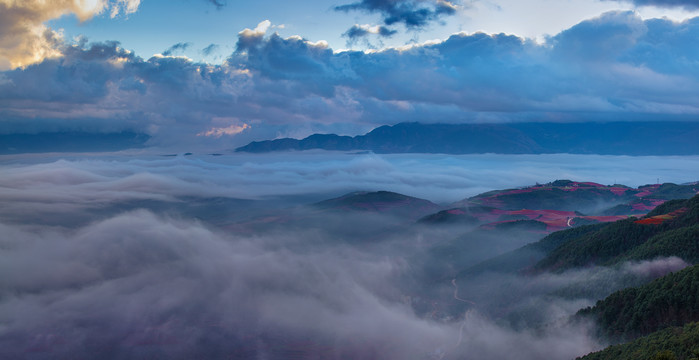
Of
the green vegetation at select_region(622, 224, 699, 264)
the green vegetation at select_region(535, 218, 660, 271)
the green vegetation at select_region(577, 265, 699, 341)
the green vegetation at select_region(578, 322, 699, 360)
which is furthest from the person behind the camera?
the green vegetation at select_region(535, 218, 660, 271)

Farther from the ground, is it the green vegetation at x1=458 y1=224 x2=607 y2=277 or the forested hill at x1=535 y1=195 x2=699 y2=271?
the forested hill at x1=535 y1=195 x2=699 y2=271

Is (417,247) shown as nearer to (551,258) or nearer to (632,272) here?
(551,258)

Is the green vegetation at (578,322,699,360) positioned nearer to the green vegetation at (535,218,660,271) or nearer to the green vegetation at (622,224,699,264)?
the green vegetation at (622,224,699,264)

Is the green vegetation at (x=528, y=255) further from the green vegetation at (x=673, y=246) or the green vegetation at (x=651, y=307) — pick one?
the green vegetation at (x=651, y=307)

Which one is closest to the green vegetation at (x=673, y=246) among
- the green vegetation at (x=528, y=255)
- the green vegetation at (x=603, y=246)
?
the green vegetation at (x=603, y=246)


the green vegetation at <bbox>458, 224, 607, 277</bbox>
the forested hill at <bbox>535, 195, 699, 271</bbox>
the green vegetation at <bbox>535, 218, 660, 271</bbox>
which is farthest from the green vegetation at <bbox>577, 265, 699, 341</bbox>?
the green vegetation at <bbox>458, 224, 607, 277</bbox>

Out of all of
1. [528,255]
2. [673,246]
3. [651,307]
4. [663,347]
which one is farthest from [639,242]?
[663,347]
